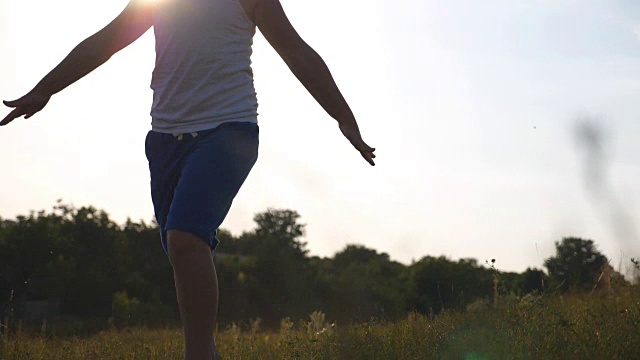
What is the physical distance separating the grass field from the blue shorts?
154 cm

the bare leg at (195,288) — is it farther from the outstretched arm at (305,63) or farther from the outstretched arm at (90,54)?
the outstretched arm at (90,54)

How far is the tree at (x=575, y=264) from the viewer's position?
5935mm

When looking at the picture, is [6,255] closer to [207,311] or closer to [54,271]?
[54,271]

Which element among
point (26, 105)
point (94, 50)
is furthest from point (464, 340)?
point (26, 105)

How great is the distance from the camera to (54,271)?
26.9 metres

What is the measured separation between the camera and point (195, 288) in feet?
10.5

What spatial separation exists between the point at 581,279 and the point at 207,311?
617 centimetres

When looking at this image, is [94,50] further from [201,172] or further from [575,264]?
[575,264]

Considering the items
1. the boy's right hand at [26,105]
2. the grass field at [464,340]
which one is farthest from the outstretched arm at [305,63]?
the grass field at [464,340]

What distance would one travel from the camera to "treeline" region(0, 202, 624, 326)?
26.6m

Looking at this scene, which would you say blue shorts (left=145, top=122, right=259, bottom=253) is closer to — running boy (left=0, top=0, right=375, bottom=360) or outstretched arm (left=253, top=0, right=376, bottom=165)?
running boy (left=0, top=0, right=375, bottom=360)

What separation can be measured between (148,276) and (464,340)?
93.8 feet

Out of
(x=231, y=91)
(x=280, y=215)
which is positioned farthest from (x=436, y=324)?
(x=280, y=215)

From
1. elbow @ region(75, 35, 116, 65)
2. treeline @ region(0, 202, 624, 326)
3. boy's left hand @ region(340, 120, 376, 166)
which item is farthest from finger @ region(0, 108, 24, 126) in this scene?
treeline @ region(0, 202, 624, 326)
